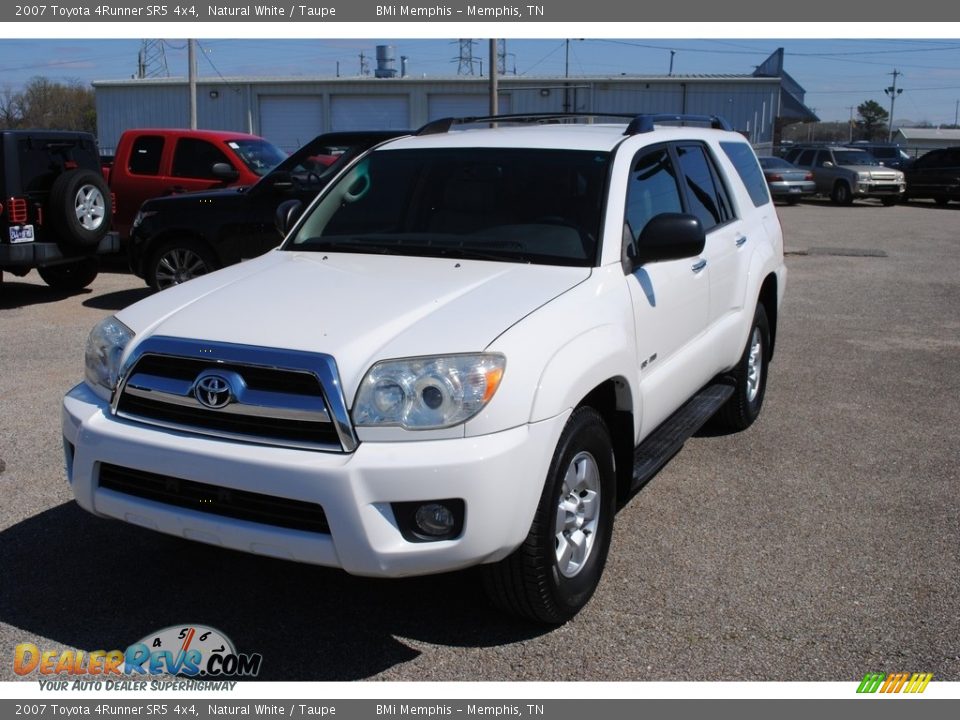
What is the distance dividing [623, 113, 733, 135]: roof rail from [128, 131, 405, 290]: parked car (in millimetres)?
4101

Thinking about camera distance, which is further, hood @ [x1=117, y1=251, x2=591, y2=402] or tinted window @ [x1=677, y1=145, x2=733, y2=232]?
tinted window @ [x1=677, y1=145, x2=733, y2=232]

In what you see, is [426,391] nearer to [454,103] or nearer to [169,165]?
[169,165]

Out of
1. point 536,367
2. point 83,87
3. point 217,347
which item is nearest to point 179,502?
point 217,347

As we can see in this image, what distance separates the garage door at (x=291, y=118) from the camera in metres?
42.8

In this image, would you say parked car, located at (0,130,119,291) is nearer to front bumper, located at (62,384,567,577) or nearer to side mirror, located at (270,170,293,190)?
side mirror, located at (270,170,293,190)

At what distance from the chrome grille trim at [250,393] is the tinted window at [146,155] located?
399 inches

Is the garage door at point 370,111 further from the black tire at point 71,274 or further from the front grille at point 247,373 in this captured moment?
the front grille at point 247,373

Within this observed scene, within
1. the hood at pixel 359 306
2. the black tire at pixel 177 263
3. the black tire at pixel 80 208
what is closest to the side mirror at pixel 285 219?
the hood at pixel 359 306

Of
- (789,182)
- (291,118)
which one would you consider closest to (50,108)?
(291,118)

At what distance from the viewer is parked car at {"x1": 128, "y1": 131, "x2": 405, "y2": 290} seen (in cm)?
991

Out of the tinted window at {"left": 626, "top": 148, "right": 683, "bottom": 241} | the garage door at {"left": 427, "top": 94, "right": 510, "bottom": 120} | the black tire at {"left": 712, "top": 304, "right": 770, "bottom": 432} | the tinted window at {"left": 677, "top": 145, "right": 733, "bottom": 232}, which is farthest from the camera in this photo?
the garage door at {"left": 427, "top": 94, "right": 510, "bottom": 120}

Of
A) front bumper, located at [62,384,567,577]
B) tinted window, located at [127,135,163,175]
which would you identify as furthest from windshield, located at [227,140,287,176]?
front bumper, located at [62,384,567,577]

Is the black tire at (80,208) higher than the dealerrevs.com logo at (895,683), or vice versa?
the black tire at (80,208)
